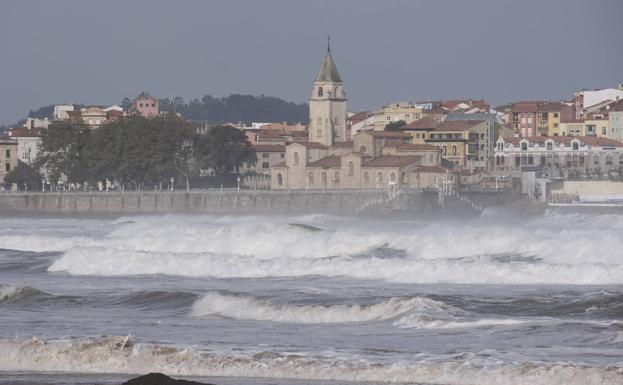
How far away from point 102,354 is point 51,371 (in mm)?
911

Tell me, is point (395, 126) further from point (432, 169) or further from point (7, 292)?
point (7, 292)

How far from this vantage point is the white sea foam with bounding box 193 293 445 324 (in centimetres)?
3228

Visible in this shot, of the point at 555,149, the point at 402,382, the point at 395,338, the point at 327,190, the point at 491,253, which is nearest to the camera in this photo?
the point at 402,382

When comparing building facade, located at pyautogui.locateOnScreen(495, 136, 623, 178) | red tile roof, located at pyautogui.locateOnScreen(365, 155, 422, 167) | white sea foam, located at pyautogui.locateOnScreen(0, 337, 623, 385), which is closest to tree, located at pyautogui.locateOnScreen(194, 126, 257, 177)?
red tile roof, located at pyautogui.locateOnScreen(365, 155, 422, 167)

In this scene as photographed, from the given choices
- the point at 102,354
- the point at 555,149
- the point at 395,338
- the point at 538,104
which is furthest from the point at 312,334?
the point at 538,104

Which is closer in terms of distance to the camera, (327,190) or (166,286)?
(166,286)

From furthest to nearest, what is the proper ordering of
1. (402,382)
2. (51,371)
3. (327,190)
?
(327,190)
(51,371)
(402,382)

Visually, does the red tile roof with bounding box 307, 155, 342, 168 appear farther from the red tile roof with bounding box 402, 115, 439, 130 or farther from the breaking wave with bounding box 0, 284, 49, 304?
the breaking wave with bounding box 0, 284, 49, 304

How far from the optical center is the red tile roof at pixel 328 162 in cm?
10319

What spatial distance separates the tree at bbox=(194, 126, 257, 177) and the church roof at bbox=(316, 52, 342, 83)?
8733 millimetres

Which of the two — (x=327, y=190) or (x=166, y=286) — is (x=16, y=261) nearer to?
(x=166, y=286)

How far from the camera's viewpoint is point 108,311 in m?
34.6

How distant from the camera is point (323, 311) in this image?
32781 millimetres

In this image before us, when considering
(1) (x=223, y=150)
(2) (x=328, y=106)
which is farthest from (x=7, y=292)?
(1) (x=223, y=150)
